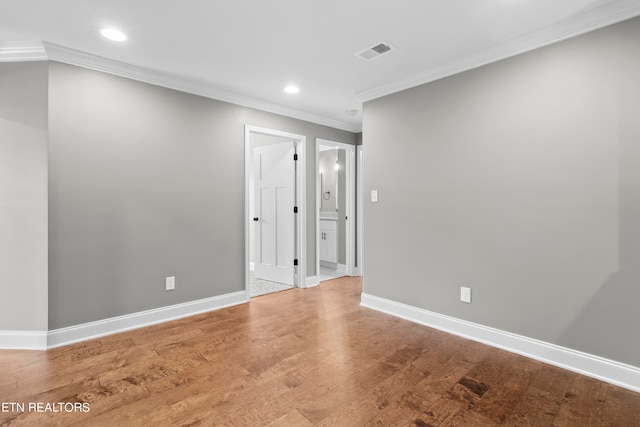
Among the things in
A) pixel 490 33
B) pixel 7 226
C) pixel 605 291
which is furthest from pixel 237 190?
pixel 605 291

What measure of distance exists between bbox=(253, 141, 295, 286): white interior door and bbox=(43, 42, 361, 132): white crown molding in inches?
22.0

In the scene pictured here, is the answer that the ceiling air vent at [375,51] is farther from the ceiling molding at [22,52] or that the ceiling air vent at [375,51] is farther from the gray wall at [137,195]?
the ceiling molding at [22,52]

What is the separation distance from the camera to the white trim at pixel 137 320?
2.65 metres

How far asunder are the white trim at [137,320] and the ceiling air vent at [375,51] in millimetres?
2916

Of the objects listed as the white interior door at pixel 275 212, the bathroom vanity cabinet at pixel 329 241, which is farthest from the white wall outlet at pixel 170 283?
the bathroom vanity cabinet at pixel 329 241

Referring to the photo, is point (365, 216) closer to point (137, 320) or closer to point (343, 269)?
point (343, 269)

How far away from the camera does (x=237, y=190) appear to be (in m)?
3.78

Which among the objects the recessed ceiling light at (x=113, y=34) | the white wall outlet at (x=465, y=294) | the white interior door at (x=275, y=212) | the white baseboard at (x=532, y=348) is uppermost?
the recessed ceiling light at (x=113, y=34)

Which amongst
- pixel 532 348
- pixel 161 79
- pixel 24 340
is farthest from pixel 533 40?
pixel 24 340

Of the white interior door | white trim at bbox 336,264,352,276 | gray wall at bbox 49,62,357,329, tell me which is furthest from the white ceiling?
white trim at bbox 336,264,352,276

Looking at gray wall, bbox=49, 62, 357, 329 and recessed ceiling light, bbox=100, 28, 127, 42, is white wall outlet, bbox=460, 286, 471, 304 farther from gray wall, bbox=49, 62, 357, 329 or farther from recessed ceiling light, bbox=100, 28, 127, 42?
recessed ceiling light, bbox=100, 28, 127, 42

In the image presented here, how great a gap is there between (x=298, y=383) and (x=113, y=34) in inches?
115

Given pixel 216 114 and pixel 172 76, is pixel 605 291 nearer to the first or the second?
pixel 216 114

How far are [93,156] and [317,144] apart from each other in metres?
2.75
